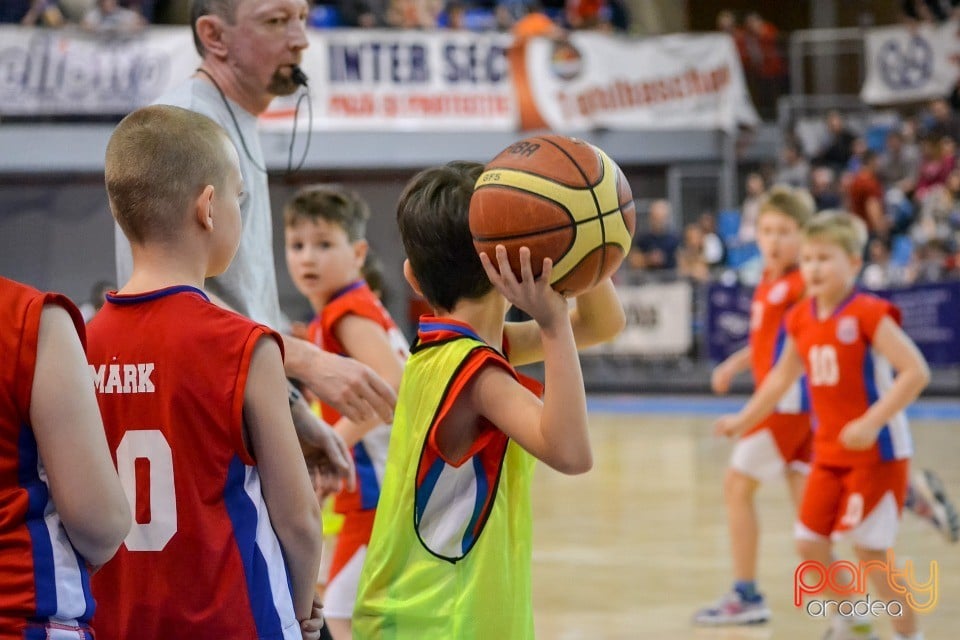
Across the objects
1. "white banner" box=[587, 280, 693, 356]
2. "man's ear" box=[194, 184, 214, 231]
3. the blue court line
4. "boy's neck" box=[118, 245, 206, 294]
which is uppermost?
"man's ear" box=[194, 184, 214, 231]

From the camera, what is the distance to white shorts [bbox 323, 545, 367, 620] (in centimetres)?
432

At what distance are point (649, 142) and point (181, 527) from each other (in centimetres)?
1893

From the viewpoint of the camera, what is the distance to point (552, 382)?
2582 millimetres

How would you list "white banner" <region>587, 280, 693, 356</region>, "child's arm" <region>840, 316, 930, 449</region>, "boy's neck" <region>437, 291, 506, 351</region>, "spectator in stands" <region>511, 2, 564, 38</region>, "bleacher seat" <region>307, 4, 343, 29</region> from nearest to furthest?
"boy's neck" <region>437, 291, 506, 351</region>
"child's arm" <region>840, 316, 930, 449</region>
"white banner" <region>587, 280, 693, 356</region>
"spectator in stands" <region>511, 2, 564, 38</region>
"bleacher seat" <region>307, 4, 343, 29</region>

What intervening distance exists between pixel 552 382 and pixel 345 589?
6.46 feet

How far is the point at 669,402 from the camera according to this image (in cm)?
1709

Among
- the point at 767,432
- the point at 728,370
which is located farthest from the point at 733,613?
A: the point at 728,370

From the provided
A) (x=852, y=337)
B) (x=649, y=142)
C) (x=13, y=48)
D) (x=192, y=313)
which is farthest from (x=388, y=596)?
(x=649, y=142)

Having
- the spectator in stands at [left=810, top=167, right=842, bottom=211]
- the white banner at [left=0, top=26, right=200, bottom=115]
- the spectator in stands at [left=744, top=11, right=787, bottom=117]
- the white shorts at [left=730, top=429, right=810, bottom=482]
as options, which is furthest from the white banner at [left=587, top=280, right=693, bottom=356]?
the white shorts at [left=730, top=429, right=810, bottom=482]

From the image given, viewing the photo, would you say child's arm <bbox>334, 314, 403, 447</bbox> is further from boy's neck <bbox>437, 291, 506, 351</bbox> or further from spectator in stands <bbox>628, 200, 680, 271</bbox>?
spectator in stands <bbox>628, 200, 680, 271</bbox>

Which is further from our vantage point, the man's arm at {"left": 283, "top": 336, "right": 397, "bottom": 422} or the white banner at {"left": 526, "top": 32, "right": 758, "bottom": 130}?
the white banner at {"left": 526, "top": 32, "right": 758, "bottom": 130}

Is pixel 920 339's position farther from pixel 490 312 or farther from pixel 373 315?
pixel 490 312

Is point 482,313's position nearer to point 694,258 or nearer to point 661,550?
point 661,550

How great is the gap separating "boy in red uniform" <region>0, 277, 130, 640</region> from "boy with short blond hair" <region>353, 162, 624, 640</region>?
0.76 meters
